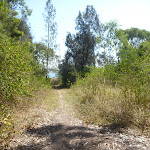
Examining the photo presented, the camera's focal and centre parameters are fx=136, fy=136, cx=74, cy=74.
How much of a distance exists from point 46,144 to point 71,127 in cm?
117

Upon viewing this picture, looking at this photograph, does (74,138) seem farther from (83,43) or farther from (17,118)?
(83,43)

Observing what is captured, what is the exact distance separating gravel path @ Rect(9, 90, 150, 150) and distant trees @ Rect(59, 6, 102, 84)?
20.5 m

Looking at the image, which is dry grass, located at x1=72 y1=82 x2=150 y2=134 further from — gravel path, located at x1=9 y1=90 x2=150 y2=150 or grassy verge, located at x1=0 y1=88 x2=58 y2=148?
grassy verge, located at x1=0 y1=88 x2=58 y2=148

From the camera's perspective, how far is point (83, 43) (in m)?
25.1

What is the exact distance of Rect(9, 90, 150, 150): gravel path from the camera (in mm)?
2895

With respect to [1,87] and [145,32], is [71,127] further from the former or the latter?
[145,32]

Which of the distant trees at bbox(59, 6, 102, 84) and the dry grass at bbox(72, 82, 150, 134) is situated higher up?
the distant trees at bbox(59, 6, 102, 84)

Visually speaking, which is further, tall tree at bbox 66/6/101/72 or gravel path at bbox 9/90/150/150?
tall tree at bbox 66/6/101/72

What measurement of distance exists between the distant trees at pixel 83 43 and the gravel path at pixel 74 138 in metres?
20.5

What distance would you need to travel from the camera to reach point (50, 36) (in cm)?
2144

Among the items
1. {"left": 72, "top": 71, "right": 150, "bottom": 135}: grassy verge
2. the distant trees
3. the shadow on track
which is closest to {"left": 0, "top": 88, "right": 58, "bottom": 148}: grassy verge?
the shadow on track

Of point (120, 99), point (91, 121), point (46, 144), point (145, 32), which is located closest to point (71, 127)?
point (91, 121)

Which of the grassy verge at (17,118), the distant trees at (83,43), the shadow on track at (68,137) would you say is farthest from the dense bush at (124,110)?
the distant trees at (83,43)

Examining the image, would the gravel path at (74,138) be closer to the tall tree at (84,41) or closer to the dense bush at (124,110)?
the dense bush at (124,110)
